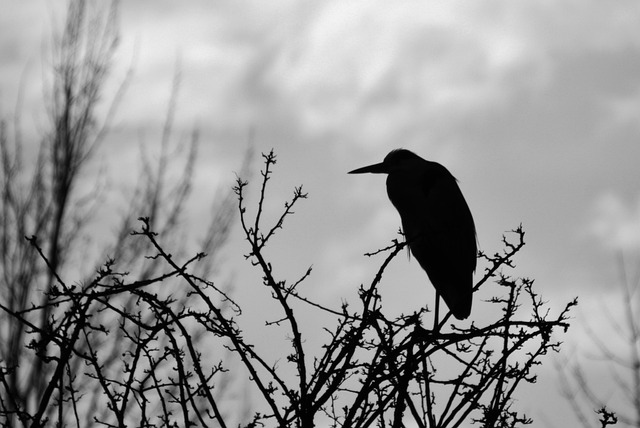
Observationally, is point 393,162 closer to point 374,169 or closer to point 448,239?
point 374,169

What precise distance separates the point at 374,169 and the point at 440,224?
84 centimetres

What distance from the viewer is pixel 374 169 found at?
560 centimetres

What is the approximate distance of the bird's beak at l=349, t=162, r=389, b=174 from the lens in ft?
18.3

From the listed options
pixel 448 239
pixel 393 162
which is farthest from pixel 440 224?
pixel 393 162

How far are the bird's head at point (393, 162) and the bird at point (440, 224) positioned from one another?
0.16 m

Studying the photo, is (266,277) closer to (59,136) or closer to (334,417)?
(334,417)

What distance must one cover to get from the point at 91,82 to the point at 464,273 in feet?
17.2

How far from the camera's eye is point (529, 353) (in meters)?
2.53

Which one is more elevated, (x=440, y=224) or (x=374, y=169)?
(x=374, y=169)

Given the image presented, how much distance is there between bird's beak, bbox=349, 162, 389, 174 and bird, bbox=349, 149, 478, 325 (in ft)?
1.01

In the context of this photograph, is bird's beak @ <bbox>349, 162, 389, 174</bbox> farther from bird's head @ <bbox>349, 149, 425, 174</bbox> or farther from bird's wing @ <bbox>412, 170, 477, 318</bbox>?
bird's wing @ <bbox>412, 170, 477, 318</bbox>

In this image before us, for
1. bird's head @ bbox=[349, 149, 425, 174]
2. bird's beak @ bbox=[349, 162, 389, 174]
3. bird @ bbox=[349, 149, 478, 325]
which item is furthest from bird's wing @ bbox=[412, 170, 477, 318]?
bird's beak @ bbox=[349, 162, 389, 174]

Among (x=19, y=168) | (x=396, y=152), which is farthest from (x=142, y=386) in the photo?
(x=19, y=168)

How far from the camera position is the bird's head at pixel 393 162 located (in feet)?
17.9
